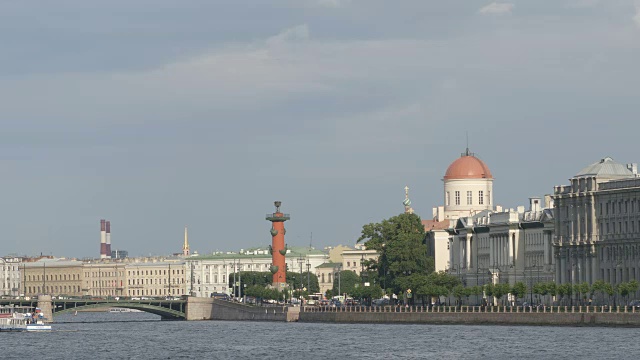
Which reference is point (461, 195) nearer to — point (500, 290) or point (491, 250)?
point (491, 250)

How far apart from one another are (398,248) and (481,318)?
94.4 ft

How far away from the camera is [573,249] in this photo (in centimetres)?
14700

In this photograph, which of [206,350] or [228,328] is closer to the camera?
[206,350]

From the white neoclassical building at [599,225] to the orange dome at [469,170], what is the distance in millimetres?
42034

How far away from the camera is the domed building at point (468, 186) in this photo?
7594 inches

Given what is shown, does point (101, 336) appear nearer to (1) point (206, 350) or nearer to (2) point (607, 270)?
(1) point (206, 350)

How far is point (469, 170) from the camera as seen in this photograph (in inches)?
7594

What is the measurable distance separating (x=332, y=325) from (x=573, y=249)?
20654mm

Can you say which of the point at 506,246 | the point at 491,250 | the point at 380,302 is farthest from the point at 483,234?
the point at 380,302

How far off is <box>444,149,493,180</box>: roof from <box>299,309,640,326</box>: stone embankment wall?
129 ft

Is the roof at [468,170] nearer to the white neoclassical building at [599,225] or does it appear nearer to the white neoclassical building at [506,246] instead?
the white neoclassical building at [506,246]

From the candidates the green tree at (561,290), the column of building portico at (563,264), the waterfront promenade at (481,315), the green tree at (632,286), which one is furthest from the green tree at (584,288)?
the column of building portico at (563,264)

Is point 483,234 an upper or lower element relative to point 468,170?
lower

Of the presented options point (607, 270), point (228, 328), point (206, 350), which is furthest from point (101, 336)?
point (607, 270)
